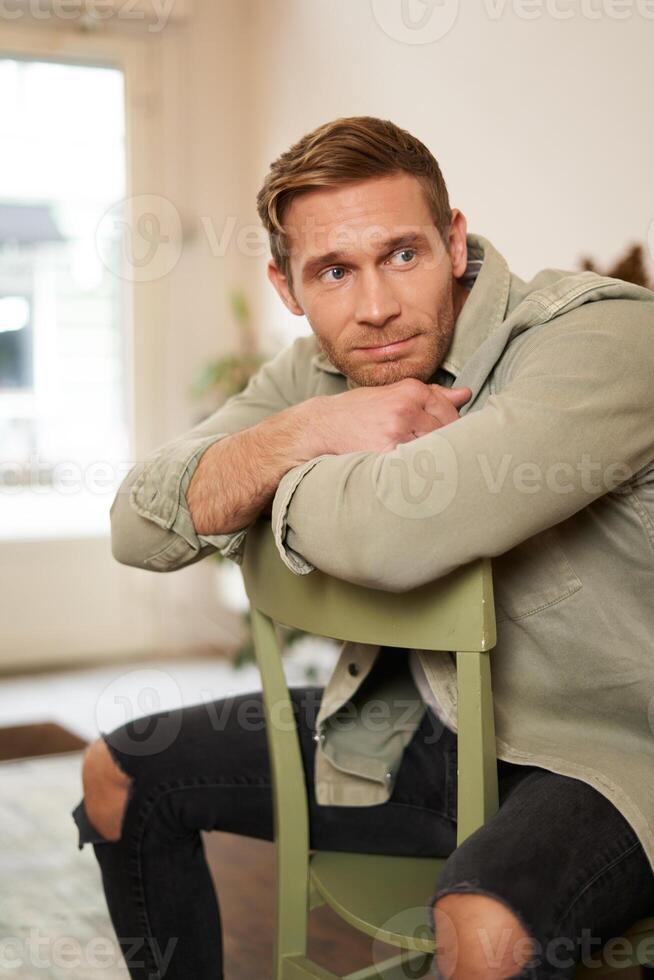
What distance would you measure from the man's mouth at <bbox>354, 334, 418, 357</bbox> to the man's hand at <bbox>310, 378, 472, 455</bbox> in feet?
0.35

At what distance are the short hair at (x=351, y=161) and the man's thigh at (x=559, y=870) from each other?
29.5 inches

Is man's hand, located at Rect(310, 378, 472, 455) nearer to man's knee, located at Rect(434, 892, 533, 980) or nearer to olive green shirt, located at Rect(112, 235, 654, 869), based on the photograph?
olive green shirt, located at Rect(112, 235, 654, 869)

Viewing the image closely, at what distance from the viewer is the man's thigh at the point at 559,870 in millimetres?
1018

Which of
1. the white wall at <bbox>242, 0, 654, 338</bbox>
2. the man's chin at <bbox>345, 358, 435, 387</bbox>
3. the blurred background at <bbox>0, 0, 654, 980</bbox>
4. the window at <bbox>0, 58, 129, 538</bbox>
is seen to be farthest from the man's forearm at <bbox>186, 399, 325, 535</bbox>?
the window at <bbox>0, 58, 129, 538</bbox>

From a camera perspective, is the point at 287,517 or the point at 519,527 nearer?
the point at 519,527

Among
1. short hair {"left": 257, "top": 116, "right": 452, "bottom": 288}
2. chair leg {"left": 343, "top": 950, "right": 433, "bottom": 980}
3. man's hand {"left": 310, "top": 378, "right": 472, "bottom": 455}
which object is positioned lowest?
chair leg {"left": 343, "top": 950, "right": 433, "bottom": 980}

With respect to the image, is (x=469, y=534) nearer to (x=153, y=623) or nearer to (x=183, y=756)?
(x=183, y=756)

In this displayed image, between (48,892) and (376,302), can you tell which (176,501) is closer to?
(376,302)

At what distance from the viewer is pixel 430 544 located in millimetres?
1092

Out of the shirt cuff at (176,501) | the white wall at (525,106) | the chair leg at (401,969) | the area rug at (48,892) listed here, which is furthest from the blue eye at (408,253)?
the white wall at (525,106)

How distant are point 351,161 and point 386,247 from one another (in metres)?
0.11

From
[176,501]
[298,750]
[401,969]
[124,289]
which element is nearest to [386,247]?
[176,501]

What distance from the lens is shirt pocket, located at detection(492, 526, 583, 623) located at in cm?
128

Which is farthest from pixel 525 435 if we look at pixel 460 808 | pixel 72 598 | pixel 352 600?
pixel 72 598
